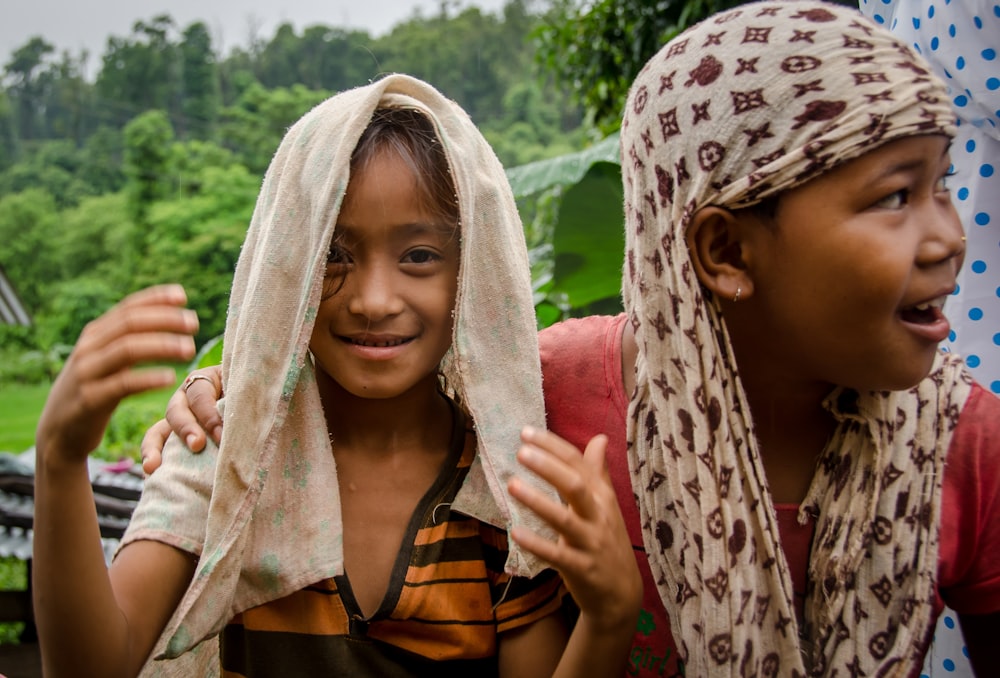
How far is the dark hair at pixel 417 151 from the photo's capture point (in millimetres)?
1365

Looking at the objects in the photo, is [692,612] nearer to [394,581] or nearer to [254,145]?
[394,581]

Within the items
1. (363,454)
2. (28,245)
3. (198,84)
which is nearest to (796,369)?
(363,454)

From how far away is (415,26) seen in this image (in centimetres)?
3222

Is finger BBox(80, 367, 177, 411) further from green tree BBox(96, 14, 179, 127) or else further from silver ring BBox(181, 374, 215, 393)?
green tree BBox(96, 14, 179, 127)

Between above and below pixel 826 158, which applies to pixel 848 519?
below

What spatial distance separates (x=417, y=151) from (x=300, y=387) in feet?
1.45

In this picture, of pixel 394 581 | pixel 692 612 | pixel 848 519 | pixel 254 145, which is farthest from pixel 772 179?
pixel 254 145

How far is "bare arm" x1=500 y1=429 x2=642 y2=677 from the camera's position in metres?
1.02

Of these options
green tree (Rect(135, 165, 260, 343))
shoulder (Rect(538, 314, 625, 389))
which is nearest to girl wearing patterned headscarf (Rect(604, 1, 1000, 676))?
shoulder (Rect(538, 314, 625, 389))

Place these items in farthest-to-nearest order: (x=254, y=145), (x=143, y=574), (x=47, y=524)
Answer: (x=254, y=145), (x=143, y=574), (x=47, y=524)

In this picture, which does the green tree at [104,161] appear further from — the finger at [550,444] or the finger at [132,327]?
the finger at [550,444]

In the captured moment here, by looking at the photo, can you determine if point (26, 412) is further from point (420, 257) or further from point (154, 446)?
point (420, 257)

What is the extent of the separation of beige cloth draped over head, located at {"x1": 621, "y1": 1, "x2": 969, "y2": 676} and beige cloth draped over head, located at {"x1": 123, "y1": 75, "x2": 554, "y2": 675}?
23cm

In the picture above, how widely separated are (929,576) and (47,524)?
49.4 inches
